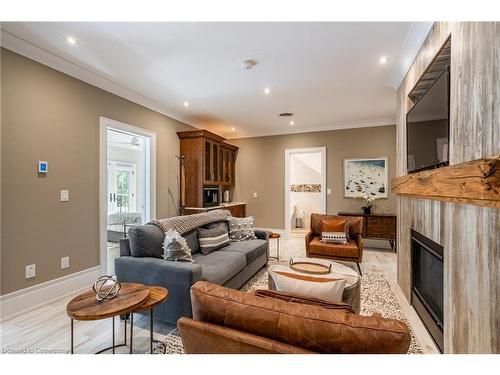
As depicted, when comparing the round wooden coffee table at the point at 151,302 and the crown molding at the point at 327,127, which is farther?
the crown molding at the point at 327,127

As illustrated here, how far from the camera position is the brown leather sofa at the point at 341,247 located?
3514 millimetres

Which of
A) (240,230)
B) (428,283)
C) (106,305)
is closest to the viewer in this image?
(106,305)

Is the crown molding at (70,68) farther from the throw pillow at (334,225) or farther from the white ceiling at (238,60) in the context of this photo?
the throw pillow at (334,225)

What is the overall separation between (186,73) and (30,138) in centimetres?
187

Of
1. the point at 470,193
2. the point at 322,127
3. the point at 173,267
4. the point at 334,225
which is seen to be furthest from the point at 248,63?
the point at 322,127

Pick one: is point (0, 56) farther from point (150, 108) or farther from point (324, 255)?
point (324, 255)

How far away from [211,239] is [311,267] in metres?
1.28

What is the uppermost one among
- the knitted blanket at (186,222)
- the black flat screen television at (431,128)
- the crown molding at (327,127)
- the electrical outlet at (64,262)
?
the crown molding at (327,127)

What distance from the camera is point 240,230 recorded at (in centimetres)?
370

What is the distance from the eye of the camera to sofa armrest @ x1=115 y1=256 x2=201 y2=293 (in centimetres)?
211

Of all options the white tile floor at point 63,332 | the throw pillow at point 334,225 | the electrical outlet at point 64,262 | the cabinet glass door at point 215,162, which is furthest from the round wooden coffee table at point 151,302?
the cabinet glass door at point 215,162

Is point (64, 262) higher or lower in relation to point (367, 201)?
lower

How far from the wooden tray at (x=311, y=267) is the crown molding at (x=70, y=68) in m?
3.35

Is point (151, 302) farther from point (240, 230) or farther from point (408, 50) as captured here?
point (408, 50)
